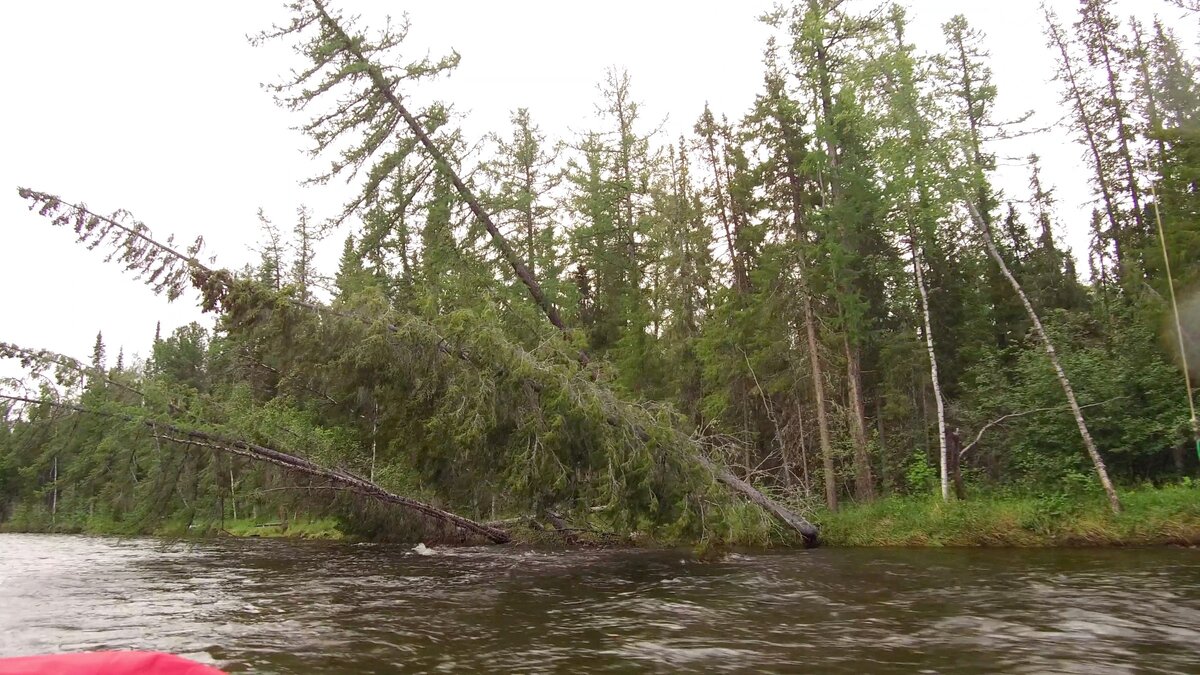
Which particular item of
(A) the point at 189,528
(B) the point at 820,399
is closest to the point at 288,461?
(A) the point at 189,528

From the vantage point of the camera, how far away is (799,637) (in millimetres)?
7859

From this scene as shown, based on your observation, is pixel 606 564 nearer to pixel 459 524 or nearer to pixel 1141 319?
pixel 459 524

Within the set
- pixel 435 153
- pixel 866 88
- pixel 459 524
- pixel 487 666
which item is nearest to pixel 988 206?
pixel 866 88

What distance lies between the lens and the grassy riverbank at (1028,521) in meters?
14.8

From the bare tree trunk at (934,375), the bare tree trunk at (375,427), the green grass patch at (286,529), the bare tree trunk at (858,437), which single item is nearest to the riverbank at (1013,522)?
the bare tree trunk at (934,375)

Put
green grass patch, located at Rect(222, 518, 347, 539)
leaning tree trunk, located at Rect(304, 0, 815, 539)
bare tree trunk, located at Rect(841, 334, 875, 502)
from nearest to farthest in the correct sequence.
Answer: leaning tree trunk, located at Rect(304, 0, 815, 539) < bare tree trunk, located at Rect(841, 334, 875, 502) < green grass patch, located at Rect(222, 518, 347, 539)

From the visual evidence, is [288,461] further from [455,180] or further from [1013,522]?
[1013,522]

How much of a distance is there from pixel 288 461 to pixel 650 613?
10281 millimetres

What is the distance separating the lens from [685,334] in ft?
93.0

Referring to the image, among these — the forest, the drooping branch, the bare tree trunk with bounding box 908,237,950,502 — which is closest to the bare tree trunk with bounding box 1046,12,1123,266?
the forest

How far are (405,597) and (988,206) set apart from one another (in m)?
26.9

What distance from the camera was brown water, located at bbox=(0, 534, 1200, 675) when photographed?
6973mm

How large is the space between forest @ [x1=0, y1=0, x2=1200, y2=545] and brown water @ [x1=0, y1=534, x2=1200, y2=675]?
2.18 metres

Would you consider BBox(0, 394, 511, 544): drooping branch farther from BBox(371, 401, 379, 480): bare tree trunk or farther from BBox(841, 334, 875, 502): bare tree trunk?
BBox(841, 334, 875, 502): bare tree trunk
